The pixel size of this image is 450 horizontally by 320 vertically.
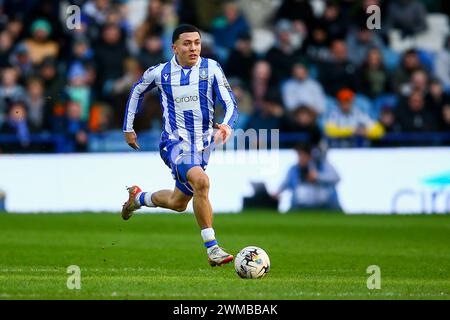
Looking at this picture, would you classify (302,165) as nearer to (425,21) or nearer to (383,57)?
(383,57)

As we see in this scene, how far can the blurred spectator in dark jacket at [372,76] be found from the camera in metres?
23.5

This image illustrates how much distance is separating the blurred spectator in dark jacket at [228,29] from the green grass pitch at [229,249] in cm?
477

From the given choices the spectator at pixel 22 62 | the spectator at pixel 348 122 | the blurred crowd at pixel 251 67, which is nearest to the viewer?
the spectator at pixel 348 122

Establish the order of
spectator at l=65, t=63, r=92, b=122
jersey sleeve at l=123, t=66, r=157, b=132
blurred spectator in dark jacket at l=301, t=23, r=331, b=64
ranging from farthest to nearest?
blurred spectator in dark jacket at l=301, t=23, r=331, b=64 < spectator at l=65, t=63, r=92, b=122 < jersey sleeve at l=123, t=66, r=157, b=132

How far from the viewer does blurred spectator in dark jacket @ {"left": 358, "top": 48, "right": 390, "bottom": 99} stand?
77.1ft

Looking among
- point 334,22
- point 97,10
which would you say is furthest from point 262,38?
point 97,10

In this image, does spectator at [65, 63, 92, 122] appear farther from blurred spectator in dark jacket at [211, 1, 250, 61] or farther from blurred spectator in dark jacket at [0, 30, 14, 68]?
blurred spectator in dark jacket at [211, 1, 250, 61]

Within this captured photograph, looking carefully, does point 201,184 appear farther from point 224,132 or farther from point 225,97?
point 225,97

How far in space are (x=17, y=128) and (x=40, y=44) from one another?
2.50 meters

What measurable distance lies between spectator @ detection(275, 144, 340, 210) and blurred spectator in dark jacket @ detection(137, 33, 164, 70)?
12.6 feet

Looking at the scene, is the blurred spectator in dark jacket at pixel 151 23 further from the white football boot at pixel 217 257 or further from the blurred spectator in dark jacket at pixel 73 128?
the white football boot at pixel 217 257

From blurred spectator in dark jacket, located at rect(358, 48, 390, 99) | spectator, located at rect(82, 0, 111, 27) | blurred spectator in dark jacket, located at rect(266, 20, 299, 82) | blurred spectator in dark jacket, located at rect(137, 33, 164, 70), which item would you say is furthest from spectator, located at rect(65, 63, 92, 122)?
blurred spectator in dark jacket, located at rect(358, 48, 390, 99)

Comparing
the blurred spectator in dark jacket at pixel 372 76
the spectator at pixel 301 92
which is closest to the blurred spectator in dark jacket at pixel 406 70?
the blurred spectator in dark jacket at pixel 372 76
